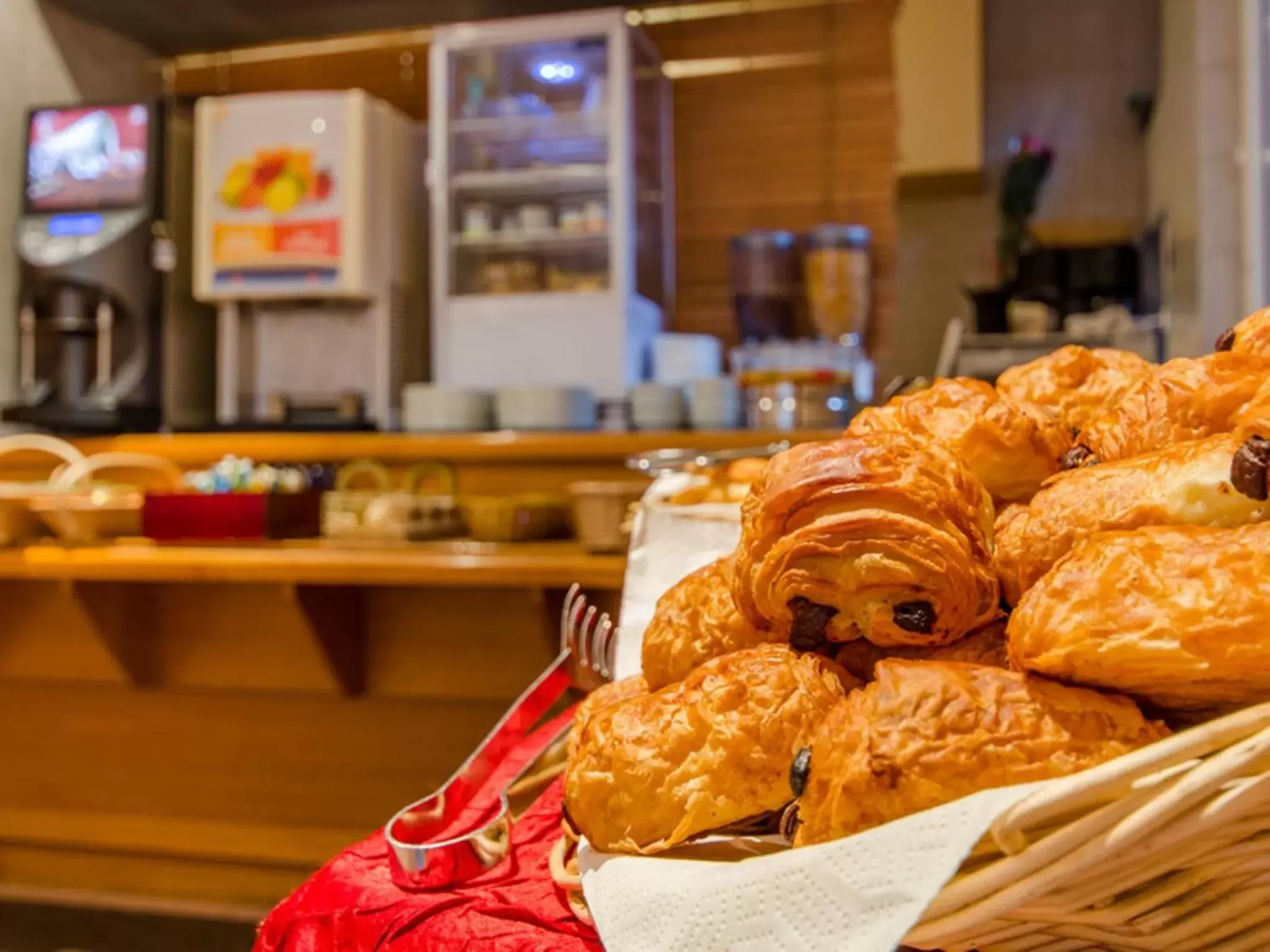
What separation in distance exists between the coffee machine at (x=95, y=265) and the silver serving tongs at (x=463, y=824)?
3.45 m

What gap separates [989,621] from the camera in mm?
666

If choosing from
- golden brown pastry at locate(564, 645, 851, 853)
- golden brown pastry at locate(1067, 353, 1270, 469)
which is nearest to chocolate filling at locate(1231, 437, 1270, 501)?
golden brown pastry at locate(1067, 353, 1270, 469)

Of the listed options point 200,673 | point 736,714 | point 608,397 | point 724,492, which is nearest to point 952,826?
point 736,714

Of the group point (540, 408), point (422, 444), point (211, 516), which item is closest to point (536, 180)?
point (540, 408)

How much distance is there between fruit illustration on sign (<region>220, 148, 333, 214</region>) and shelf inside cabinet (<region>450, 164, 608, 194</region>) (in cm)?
51

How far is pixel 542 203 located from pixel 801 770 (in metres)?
4.07

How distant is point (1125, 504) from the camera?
625mm

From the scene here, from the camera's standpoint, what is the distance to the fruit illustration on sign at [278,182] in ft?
13.6

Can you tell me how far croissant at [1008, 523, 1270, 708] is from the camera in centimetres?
50

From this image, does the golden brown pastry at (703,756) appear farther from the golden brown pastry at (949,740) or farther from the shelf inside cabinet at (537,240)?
the shelf inside cabinet at (537,240)

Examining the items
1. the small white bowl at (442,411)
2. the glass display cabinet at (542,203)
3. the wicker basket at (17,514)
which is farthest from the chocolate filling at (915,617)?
the glass display cabinet at (542,203)

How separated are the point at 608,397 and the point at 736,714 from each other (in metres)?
3.48

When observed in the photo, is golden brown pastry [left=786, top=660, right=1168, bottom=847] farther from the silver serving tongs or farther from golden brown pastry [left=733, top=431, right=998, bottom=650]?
the silver serving tongs

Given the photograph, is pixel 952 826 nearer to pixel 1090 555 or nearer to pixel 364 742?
pixel 1090 555
